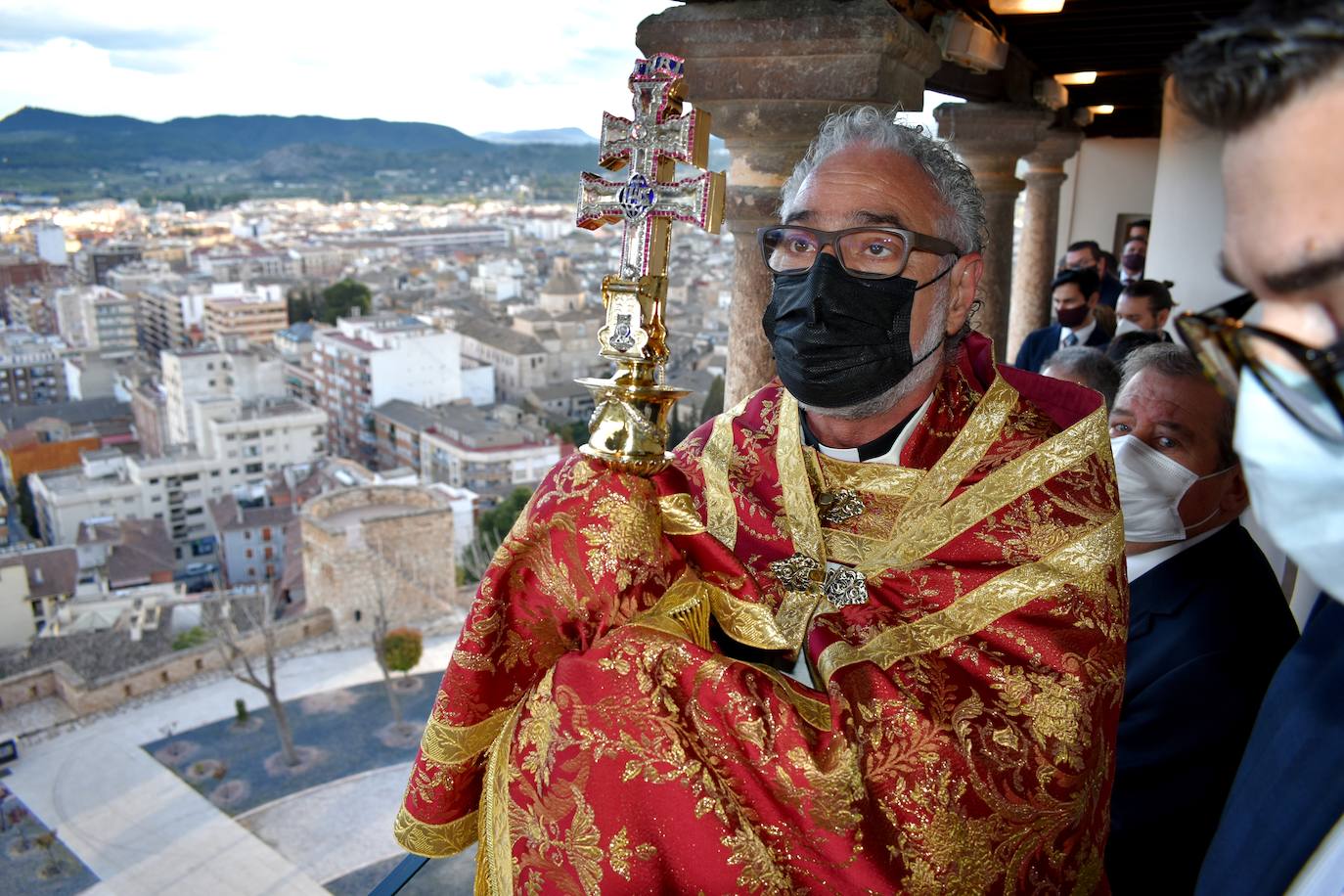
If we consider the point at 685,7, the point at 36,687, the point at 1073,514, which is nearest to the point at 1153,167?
the point at 685,7

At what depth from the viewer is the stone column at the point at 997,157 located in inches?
193

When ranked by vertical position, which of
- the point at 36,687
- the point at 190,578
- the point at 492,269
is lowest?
the point at 190,578

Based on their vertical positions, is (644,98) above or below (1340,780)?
above

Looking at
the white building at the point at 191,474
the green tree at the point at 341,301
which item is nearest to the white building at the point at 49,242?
the green tree at the point at 341,301

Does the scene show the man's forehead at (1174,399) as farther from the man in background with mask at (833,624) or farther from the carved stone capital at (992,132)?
the carved stone capital at (992,132)

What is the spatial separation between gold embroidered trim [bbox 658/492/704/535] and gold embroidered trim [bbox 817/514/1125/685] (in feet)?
0.86

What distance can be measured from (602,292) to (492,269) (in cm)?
→ 5782

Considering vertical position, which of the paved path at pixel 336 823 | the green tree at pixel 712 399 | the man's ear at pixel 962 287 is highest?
the man's ear at pixel 962 287

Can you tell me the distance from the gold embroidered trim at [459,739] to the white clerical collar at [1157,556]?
1214 mm

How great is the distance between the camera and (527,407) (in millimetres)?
37531

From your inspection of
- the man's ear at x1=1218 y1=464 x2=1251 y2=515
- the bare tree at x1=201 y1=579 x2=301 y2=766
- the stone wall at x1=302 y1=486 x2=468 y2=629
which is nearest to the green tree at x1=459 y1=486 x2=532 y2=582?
the stone wall at x1=302 y1=486 x2=468 y2=629

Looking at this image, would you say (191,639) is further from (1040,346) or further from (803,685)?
(803,685)

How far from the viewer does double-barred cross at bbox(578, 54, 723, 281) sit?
1425 mm

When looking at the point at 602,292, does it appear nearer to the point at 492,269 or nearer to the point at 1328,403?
the point at 1328,403
